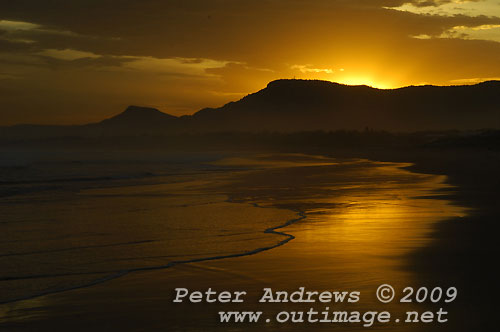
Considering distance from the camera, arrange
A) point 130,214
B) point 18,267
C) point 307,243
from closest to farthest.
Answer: point 18,267, point 307,243, point 130,214

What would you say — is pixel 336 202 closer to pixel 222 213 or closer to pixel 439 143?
pixel 222 213

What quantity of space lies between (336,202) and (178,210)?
4.23 m

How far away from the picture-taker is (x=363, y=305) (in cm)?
674

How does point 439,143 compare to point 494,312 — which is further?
point 439,143

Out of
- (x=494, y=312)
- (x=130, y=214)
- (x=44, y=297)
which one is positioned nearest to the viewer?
(x=494, y=312)

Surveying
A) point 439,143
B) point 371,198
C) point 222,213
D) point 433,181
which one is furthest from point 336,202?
point 439,143
